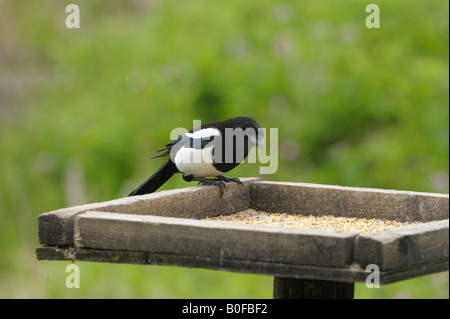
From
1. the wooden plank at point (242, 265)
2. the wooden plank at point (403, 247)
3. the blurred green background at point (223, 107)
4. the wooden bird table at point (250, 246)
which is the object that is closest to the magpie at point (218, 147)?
the wooden bird table at point (250, 246)

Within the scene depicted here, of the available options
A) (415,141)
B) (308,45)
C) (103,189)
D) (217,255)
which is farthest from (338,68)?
(217,255)

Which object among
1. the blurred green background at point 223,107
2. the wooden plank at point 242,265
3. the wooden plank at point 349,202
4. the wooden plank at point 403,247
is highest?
the blurred green background at point 223,107

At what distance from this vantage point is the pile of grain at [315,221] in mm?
3330

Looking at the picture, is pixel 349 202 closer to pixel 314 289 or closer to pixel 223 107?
pixel 314 289

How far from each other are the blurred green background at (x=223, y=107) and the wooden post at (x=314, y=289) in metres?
2.42

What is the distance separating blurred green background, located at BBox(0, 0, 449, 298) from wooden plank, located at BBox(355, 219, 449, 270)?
9.74 feet

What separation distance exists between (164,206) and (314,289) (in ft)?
2.42

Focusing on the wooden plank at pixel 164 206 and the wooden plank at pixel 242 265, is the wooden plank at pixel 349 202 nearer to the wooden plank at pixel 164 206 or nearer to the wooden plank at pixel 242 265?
the wooden plank at pixel 164 206

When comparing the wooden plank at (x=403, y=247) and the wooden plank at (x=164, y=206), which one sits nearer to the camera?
the wooden plank at (x=403, y=247)

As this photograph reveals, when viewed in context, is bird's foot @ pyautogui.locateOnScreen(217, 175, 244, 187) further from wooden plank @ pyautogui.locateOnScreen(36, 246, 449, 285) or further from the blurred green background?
the blurred green background

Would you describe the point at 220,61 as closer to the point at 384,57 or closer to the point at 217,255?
the point at 384,57

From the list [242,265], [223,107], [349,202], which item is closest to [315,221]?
[349,202]

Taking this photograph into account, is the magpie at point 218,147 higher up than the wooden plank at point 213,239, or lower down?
higher up

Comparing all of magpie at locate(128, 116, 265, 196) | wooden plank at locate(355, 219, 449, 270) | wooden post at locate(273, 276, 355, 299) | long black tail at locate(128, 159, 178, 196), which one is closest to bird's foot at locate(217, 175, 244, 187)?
magpie at locate(128, 116, 265, 196)
